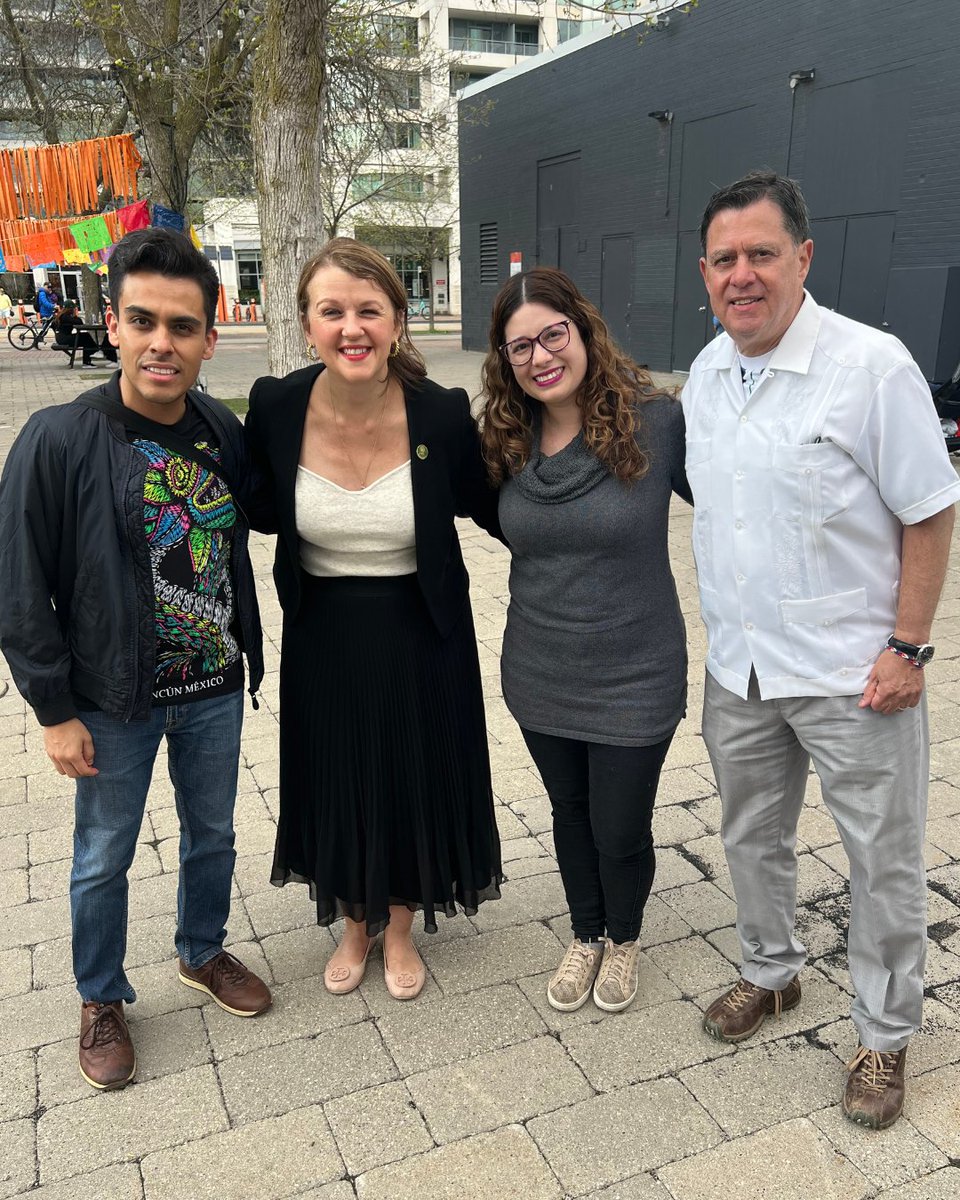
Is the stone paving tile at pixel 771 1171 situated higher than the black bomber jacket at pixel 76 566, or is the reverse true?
the black bomber jacket at pixel 76 566

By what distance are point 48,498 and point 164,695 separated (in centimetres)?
53

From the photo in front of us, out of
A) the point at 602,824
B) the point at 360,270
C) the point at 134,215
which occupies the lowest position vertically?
the point at 602,824

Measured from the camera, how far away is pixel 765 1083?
2254mm

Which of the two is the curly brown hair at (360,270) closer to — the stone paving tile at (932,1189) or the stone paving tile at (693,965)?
the stone paving tile at (693,965)

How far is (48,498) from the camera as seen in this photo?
6.49 feet

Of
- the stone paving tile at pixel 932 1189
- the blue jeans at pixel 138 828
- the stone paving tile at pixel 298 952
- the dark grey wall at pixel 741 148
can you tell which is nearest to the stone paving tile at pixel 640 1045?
the stone paving tile at pixel 932 1189

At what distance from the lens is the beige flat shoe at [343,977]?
2.64 metres

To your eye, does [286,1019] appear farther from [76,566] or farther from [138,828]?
[76,566]

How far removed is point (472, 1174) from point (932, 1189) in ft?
3.19

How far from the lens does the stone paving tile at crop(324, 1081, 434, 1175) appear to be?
2078 millimetres

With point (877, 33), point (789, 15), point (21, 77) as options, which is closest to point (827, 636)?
point (877, 33)

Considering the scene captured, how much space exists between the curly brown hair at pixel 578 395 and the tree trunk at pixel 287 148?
19.5 ft

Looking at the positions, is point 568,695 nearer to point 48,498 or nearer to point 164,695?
point 164,695

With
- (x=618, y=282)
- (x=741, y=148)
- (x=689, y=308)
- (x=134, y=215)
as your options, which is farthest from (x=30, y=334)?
(x=741, y=148)
